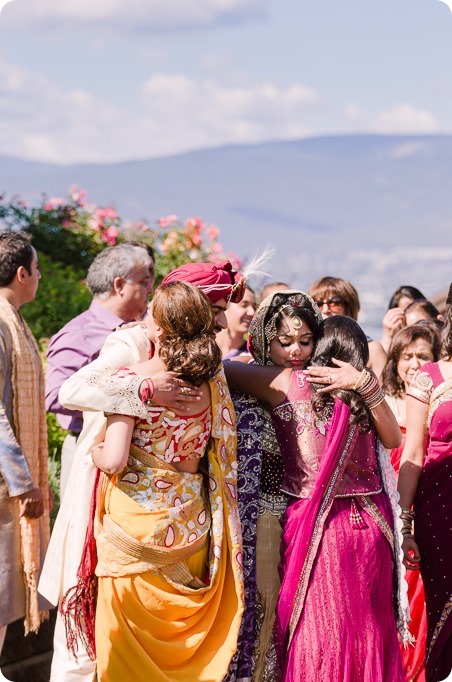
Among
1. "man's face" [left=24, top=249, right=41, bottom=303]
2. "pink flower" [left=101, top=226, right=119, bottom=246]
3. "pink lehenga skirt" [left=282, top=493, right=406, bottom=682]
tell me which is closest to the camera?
"pink lehenga skirt" [left=282, top=493, right=406, bottom=682]

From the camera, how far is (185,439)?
3.76 metres

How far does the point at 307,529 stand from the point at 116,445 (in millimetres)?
858

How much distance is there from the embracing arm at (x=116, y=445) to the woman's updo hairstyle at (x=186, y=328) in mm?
269

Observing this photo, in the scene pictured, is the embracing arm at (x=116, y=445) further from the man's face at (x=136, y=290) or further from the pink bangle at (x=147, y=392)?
the man's face at (x=136, y=290)

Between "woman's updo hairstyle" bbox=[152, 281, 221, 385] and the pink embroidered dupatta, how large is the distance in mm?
605

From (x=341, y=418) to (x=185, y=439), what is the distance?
0.64 meters

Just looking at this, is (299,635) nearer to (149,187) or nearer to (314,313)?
(314,313)

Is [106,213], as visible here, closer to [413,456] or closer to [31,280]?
[31,280]

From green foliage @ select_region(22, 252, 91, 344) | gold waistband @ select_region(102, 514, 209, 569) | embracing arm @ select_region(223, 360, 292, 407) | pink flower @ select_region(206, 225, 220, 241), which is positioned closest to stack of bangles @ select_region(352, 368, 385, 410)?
embracing arm @ select_region(223, 360, 292, 407)

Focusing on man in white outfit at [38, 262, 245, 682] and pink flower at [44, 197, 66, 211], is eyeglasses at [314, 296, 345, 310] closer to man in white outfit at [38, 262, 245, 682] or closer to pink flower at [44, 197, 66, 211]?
man in white outfit at [38, 262, 245, 682]

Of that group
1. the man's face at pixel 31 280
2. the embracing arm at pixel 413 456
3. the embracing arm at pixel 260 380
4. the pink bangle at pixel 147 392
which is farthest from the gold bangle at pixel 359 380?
the man's face at pixel 31 280

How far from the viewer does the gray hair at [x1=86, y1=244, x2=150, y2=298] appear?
5664mm

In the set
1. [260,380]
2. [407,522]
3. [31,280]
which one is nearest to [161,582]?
[260,380]

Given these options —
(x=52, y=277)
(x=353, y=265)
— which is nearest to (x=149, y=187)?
(x=353, y=265)
